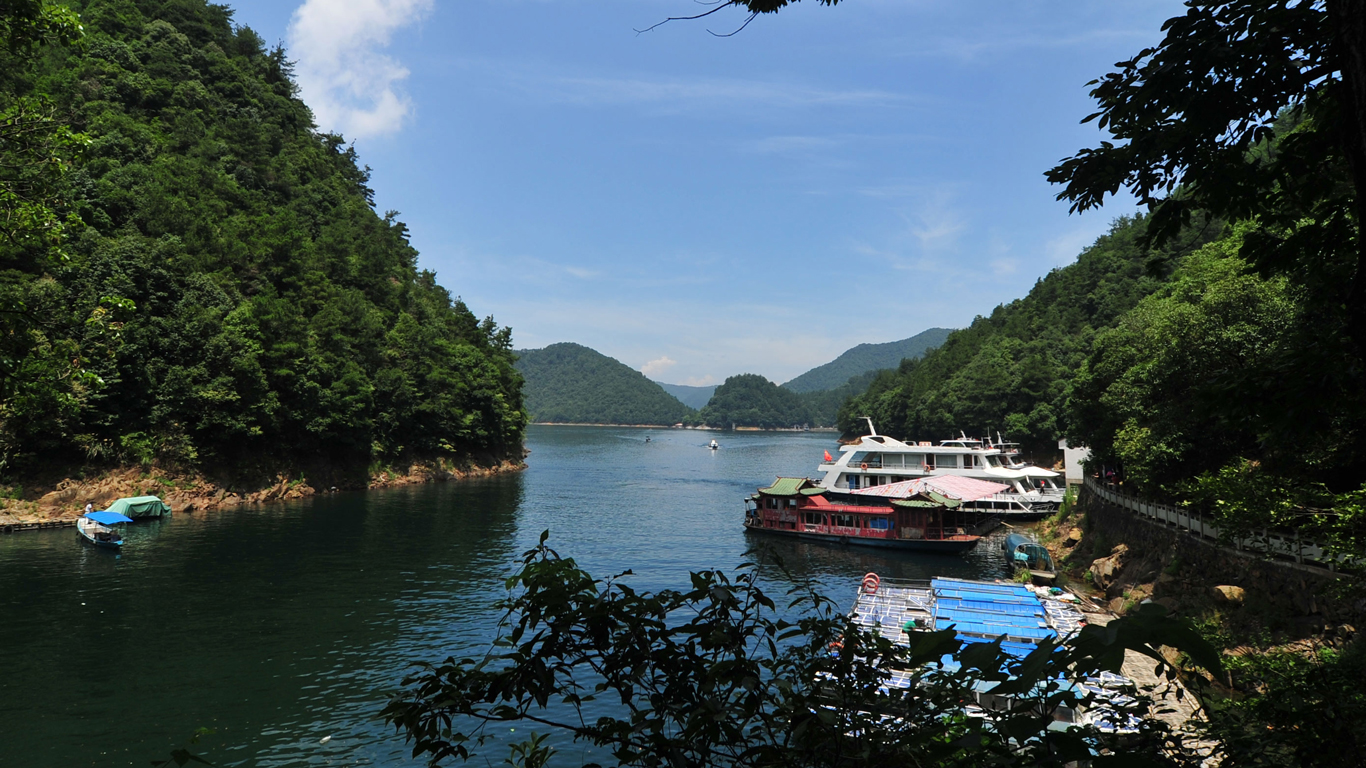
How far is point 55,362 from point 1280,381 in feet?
47.5

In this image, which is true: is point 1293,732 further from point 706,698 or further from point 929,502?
point 929,502

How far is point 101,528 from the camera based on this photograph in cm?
3612

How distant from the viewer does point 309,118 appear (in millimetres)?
97438

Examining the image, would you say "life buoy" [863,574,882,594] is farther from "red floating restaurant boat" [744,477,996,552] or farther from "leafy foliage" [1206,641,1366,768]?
"leafy foliage" [1206,641,1366,768]

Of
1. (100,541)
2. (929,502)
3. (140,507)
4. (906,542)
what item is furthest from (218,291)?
(929,502)

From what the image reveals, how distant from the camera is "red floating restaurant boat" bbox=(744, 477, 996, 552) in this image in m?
40.9

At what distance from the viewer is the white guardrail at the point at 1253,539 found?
56.2 ft

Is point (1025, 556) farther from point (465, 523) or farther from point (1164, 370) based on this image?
point (465, 523)

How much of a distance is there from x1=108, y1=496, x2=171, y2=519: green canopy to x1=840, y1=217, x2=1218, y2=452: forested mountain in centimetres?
7857

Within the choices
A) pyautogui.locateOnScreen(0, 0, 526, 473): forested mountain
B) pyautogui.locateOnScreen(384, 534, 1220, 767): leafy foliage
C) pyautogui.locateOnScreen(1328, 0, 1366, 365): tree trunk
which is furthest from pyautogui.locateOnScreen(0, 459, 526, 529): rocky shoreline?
pyautogui.locateOnScreen(1328, 0, 1366, 365): tree trunk

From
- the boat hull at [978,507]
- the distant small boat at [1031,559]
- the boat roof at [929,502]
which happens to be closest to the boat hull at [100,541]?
the boat hull at [978,507]

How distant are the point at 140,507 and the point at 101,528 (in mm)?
4242

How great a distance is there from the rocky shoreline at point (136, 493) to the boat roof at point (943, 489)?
42.9 m

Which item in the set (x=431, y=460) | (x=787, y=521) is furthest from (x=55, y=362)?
(x=431, y=460)
